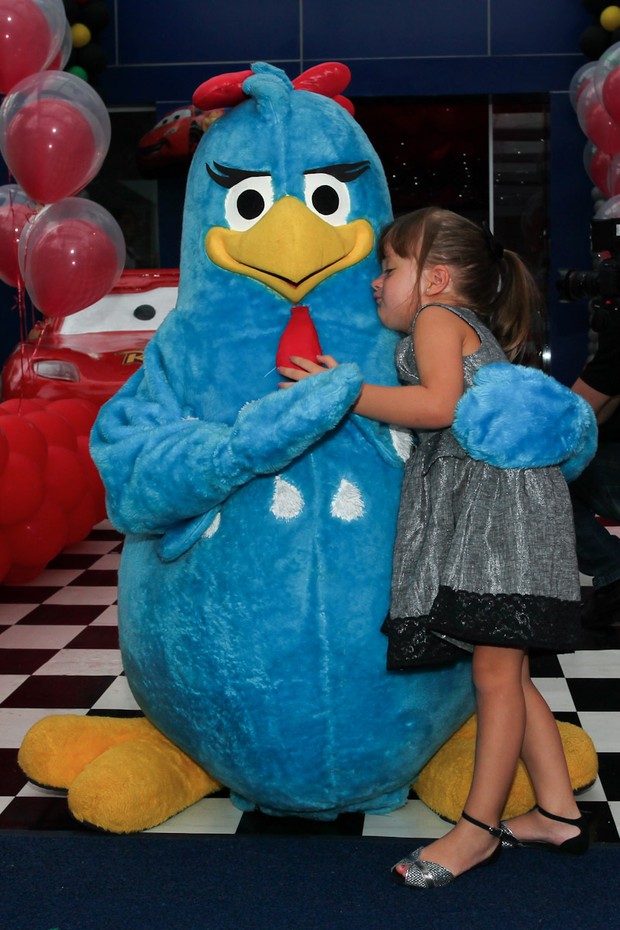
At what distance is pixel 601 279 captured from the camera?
2520 millimetres

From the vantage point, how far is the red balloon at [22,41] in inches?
138

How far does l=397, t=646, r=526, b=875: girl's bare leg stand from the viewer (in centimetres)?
146

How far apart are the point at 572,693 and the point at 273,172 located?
4.10 ft

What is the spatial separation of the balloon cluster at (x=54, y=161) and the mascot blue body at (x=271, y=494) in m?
1.98

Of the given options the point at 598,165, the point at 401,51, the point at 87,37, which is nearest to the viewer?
the point at 598,165

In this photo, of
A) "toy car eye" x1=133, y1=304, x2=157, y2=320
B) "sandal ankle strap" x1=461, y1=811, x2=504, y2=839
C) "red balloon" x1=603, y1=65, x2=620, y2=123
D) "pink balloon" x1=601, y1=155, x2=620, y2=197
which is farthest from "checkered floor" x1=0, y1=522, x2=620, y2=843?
"pink balloon" x1=601, y1=155, x2=620, y2=197

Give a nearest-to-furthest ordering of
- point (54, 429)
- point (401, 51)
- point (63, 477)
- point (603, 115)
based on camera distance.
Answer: point (63, 477) → point (54, 429) → point (603, 115) → point (401, 51)

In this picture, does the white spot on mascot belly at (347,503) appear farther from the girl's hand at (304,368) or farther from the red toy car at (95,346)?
the red toy car at (95,346)

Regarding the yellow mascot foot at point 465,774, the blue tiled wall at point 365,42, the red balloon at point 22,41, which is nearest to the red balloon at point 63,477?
the red balloon at point 22,41

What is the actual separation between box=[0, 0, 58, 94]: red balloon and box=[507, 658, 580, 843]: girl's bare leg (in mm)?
2933

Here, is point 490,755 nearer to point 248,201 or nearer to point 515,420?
point 515,420

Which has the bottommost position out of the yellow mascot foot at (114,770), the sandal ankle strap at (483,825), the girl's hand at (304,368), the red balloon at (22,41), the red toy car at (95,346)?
the red toy car at (95,346)

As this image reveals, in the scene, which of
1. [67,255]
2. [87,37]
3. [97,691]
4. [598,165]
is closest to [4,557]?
[97,691]

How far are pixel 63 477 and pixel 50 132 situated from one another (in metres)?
1.12
